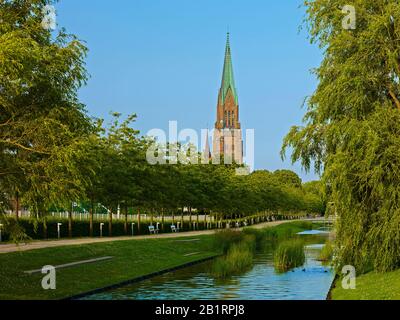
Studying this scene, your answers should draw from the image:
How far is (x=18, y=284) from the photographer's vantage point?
73.2 ft

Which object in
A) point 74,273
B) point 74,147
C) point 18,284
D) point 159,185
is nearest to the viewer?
point 74,147

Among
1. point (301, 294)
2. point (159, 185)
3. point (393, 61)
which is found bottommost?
point (301, 294)

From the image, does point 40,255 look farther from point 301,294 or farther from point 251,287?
point 301,294

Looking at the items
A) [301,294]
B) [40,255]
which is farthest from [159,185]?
[301,294]

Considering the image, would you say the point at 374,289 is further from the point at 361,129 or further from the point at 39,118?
the point at 39,118

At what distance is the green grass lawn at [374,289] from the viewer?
19578 mm

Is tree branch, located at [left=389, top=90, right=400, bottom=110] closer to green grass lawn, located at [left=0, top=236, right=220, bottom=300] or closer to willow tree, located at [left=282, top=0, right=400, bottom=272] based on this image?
willow tree, located at [left=282, top=0, right=400, bottom=272]

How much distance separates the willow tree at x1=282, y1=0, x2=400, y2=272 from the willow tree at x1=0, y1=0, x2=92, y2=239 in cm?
931

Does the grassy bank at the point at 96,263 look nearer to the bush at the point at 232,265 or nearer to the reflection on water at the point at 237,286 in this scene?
the bush at the point at 232,265

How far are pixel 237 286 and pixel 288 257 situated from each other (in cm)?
805

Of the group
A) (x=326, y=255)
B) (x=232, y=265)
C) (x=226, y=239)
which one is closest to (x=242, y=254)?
(x=232, y=265)

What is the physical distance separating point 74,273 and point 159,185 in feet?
99.9

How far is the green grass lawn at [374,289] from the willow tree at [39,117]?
9604 millimetres

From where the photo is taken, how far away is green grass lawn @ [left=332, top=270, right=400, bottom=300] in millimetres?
19578
